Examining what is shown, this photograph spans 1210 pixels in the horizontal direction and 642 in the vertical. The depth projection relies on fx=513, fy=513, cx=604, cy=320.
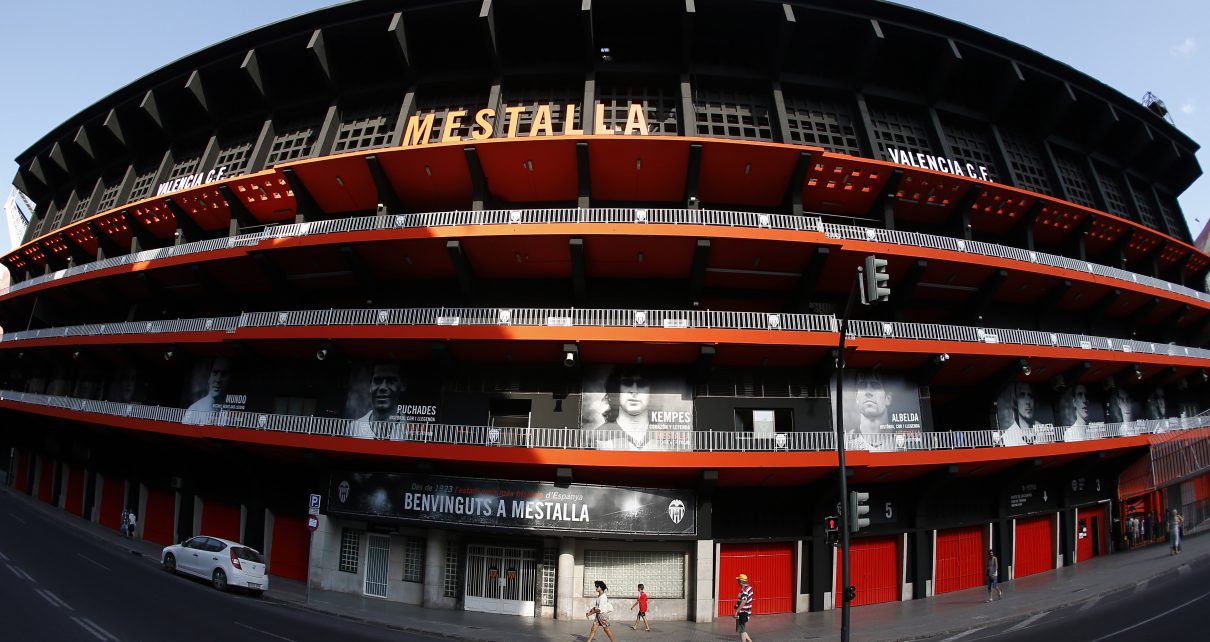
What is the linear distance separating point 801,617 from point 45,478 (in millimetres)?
49014

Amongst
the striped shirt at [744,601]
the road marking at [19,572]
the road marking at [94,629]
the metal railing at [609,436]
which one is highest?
the metal railing at [609,436]

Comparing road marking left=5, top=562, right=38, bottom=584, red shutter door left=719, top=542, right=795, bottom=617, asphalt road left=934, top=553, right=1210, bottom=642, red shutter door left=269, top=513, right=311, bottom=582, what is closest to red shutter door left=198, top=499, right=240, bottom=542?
red shutter door left=269, top=513, right=311, bottom=582

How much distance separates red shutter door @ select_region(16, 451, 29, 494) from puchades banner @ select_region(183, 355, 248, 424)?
27893 millimetres

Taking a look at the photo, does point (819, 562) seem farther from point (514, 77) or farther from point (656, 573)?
point (514, 77)

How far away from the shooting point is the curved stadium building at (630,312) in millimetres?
17922

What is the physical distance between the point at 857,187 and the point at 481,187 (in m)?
15.2

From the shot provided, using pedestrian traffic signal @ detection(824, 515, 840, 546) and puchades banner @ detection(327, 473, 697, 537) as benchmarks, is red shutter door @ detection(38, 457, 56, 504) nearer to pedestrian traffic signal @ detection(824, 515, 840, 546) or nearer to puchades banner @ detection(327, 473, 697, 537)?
puchades banner @ detection(327, 473, 697, 537)

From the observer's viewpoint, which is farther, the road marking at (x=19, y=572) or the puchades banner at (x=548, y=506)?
the puchades banner at (x=548, y=506)

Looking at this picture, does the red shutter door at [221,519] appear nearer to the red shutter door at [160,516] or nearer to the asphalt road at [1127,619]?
the red shutter door at [160,516]

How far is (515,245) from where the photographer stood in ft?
62.4

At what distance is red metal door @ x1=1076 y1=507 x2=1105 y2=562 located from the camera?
25469mm

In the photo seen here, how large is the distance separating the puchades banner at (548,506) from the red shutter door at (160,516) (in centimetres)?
1602

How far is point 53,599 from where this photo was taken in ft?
44.9

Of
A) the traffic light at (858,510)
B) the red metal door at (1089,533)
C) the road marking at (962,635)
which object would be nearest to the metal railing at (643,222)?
the traffic light at (858,510)
